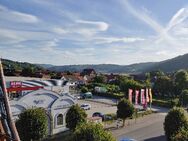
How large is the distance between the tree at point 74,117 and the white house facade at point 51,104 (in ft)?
8.51

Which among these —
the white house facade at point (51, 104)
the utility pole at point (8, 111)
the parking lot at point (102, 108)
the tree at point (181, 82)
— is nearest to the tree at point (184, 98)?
the tree at point (181, 82)

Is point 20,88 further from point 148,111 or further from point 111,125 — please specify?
point 148,111

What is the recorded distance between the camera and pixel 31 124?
3288cm

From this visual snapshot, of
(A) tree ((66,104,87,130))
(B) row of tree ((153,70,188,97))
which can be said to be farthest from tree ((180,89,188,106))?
Answer: (A) tree ((66,104,87,130))

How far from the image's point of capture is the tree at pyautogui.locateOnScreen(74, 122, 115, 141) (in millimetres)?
22625

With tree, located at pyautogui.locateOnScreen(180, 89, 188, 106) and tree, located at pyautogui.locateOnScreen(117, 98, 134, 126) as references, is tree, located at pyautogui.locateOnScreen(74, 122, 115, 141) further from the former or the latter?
tree, located at pyautogui.locateOnScreen(180, 89, 188, 106)

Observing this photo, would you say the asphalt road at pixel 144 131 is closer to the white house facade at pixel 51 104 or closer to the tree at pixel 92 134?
the white house facade at pixel 51 104

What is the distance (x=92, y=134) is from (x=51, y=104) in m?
19.5

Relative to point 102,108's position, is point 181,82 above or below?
above

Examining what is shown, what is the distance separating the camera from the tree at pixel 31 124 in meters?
32.8

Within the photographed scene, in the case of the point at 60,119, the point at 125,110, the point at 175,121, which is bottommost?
the point at 60,119

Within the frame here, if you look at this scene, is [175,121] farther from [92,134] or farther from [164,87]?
[164,87]

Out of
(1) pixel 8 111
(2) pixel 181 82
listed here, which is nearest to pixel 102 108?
(2) pixel 181 82

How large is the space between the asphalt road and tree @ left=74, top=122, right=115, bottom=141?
17976mm
